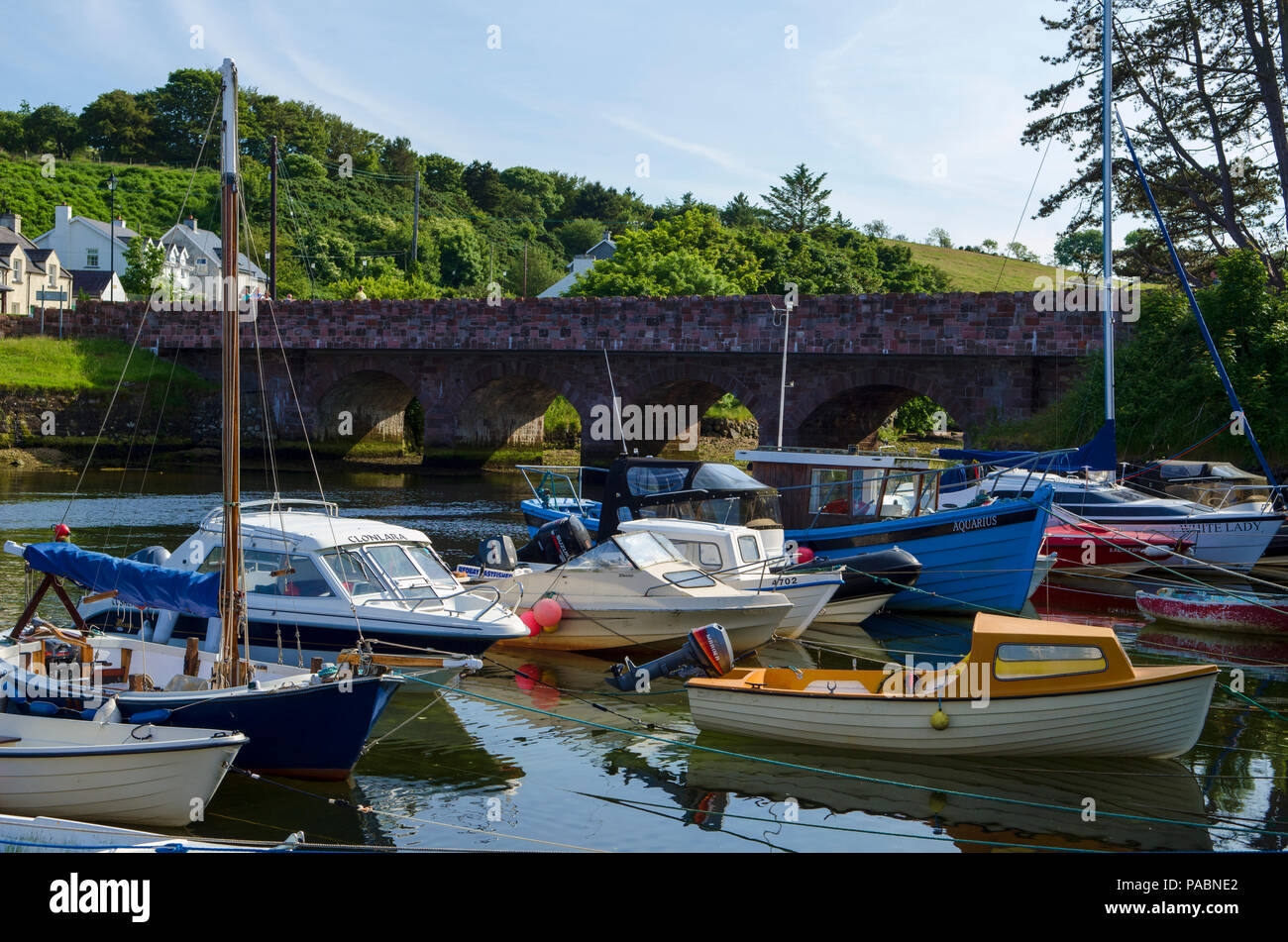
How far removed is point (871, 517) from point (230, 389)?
40.2ft

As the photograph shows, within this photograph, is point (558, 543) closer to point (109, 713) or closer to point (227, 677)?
point (227, 677)

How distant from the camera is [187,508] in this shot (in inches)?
1184

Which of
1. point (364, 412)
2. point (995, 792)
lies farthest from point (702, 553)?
point (364, 412)

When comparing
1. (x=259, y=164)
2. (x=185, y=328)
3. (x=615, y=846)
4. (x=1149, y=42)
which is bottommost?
(x=615, y=846)

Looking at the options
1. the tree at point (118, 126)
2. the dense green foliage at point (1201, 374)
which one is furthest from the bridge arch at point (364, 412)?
the tree at point (118, 126)

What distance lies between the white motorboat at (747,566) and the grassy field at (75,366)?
33.3m

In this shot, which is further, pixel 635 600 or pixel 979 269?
pixel 979 269

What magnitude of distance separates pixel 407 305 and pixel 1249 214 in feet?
86.6


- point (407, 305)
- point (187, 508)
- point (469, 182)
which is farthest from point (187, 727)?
point (469, 182)

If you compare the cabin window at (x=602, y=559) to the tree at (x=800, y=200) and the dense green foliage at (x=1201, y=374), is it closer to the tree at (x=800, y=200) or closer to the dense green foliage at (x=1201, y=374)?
the dense green foliage at (x=1201, y=374)

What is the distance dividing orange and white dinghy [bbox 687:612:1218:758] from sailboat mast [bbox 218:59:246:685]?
4388mm

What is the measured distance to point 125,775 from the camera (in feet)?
28.2

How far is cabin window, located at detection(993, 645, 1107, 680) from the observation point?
34.5 ft
